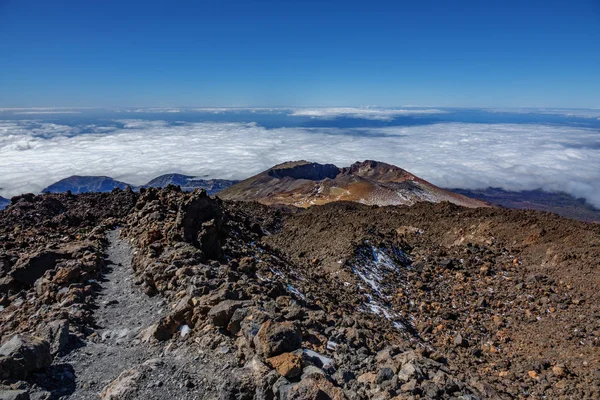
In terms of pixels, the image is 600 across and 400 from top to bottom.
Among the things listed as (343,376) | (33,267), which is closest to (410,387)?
(343,376)

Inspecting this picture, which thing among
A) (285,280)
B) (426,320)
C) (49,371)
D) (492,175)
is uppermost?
(49,371)

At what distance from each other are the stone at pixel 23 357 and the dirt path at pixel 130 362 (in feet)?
1.24

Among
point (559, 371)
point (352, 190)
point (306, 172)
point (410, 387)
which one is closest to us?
point (410, 387)

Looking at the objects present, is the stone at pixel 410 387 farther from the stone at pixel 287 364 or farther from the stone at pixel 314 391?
the stone at pixel 287 364

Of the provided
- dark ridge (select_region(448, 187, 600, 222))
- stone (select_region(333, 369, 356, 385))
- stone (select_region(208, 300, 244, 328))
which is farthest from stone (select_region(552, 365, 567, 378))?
dark ridge (select_region(448, 187, 600, 222))

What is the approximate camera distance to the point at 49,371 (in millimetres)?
5328

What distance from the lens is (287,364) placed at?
4703 mm

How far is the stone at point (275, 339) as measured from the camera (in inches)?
197

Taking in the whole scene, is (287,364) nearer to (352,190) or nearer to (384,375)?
(384,375)

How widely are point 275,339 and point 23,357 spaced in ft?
11.0

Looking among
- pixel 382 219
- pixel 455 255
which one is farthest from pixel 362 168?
pixel 455 255

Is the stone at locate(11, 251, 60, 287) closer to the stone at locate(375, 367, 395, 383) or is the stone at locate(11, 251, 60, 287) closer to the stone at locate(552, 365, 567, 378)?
the stone at locate(375, 367, 395, 383)

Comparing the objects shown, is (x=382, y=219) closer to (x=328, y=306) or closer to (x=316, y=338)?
(x=328, y=306)

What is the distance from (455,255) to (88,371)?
14.1 m
